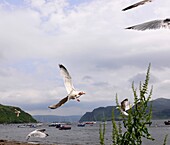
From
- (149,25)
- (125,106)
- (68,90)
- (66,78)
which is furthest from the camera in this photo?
(125,106)

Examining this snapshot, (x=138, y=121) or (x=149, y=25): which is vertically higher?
(x=149, y=25)

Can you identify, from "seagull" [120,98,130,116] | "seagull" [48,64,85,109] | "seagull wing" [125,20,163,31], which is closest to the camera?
"seagull wing" [125,20,163,31]

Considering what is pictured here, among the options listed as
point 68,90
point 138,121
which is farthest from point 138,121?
point 68,90

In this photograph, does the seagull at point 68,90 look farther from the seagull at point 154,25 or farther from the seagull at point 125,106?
the seagull at point 154,25

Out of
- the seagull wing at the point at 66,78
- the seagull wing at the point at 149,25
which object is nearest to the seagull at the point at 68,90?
the seagull wing at the point at 66,78

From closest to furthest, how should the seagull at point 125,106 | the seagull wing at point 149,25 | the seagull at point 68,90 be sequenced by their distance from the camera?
the seagull wing at point 149,25
the seagull at point 68,90
the seagull at point 125,106

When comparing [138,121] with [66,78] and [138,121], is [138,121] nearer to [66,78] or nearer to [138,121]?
[138,121]

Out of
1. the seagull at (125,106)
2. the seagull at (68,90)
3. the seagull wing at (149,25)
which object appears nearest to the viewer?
the seagull wing at (149,25)

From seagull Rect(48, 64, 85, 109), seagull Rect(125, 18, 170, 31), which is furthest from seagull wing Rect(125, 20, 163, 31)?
seagull Rect(48, 64, 85, 109)

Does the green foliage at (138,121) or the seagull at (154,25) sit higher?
the seagull at (154,25)

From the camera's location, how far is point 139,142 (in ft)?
15.9

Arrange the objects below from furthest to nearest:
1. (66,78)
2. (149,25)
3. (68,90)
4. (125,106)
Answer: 1. (125,106)
2. (66,78)
3. (68,90)
4. (149,25)

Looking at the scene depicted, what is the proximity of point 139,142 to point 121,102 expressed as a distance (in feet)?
2.93

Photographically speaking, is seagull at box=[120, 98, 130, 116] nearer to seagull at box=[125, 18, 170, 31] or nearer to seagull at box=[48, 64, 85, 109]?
seagull at box=[48, 64, 85, 109]
